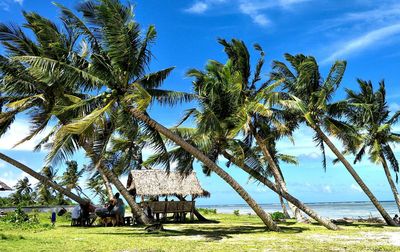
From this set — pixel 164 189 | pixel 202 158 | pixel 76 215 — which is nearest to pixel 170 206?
pixel 164 189

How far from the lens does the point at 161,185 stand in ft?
79.0

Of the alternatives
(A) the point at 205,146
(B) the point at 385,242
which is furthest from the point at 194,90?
(B) the point at 385,242

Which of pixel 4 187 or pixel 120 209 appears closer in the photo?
pixel 120 209

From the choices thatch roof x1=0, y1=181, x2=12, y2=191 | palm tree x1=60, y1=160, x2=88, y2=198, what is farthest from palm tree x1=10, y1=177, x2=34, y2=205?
thatch roof x1=0, y1=181, x2=12, y2=191

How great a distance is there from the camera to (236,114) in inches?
651

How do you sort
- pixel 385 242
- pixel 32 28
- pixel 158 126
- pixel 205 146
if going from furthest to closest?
pixel 205 146, pixel 32 28, pixel 158 126, pixel 385 242

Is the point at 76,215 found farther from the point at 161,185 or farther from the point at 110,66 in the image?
the point at 110,66

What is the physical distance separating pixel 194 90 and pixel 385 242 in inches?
384

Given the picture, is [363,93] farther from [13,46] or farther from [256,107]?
[13,46]

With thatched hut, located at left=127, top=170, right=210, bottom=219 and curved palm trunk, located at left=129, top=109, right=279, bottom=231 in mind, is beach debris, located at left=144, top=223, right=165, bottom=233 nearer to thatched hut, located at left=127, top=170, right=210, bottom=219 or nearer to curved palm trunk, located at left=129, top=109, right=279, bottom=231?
curved palm trunk, located at left=129, top=109, right=279, bottom=231

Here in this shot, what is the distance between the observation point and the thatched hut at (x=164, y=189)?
2372 cm

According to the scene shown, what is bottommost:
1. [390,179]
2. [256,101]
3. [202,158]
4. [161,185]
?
[161,185]

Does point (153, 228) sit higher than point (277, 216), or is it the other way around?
point (277, 216)

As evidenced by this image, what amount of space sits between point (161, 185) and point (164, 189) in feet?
1.02
